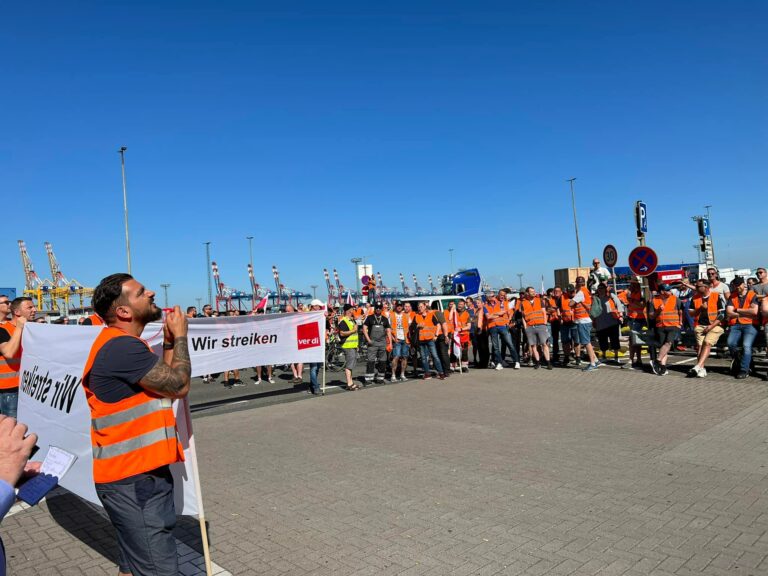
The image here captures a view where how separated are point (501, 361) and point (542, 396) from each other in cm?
401

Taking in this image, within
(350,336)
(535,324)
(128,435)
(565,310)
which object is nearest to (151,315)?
(128,435)

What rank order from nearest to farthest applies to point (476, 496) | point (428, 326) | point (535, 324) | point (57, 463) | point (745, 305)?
point (57, 463), point (476, 496), point (745, 305), point (428, 326), point (535, 324)

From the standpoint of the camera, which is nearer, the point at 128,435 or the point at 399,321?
the point at 128,435

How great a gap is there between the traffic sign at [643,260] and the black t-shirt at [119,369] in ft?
39.1

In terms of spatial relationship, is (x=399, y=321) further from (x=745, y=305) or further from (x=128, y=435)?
(x=128, y=435)

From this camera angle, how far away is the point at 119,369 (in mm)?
2768

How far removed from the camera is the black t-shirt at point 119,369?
2.77 metres

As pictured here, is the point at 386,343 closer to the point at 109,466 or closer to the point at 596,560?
the point at 596,560

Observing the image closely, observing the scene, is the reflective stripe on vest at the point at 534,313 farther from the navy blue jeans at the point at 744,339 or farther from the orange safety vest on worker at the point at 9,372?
the orange safety vest on worker at the point at 9,372

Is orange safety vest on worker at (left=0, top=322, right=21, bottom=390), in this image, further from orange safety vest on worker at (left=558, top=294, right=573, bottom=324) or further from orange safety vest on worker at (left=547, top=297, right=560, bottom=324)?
orange safety vest on worker at (left=547, top=297, right=560, bottom=324)

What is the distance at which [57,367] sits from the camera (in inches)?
195

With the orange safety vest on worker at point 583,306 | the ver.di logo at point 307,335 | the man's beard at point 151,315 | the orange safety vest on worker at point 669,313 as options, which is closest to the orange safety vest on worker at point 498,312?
the orange safety vest on worker at point 583,306

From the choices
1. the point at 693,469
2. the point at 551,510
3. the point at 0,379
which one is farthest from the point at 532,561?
the point at 0,379

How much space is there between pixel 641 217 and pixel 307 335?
8.77 meters
